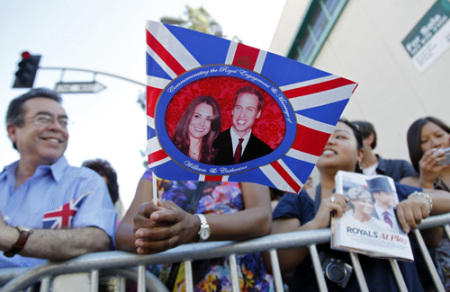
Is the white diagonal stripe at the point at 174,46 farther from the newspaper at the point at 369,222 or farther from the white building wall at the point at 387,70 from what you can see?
the white building wall at the point at 387,70

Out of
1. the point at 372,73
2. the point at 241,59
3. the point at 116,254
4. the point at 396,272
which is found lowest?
the point at 396,272

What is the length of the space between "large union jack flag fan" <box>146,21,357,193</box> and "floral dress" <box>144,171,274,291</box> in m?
0.35

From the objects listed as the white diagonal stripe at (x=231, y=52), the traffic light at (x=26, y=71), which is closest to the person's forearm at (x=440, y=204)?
the white diagonal stripe at (x=231, y=52)

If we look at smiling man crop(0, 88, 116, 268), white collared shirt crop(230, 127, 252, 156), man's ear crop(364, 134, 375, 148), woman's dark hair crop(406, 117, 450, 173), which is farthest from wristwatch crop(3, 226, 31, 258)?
man's ear crop(364, 134, 375, 148)

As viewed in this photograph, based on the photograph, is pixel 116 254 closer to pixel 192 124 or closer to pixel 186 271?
pixel 186 271

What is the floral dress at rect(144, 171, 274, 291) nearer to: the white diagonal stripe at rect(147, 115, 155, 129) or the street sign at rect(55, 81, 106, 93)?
the white diagonal stripe at rect(147, 115, 155, 129)

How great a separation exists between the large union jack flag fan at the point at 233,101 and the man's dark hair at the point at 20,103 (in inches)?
60.0

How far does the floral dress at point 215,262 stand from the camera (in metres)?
1.31

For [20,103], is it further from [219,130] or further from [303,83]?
[303,83]

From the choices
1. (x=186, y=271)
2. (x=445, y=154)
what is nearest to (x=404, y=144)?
(x=445, y=154)

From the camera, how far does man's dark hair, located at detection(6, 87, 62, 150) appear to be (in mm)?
2068

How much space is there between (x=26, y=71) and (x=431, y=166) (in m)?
6.74

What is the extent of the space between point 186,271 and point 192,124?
1.97 ft

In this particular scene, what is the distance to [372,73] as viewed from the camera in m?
5.27
